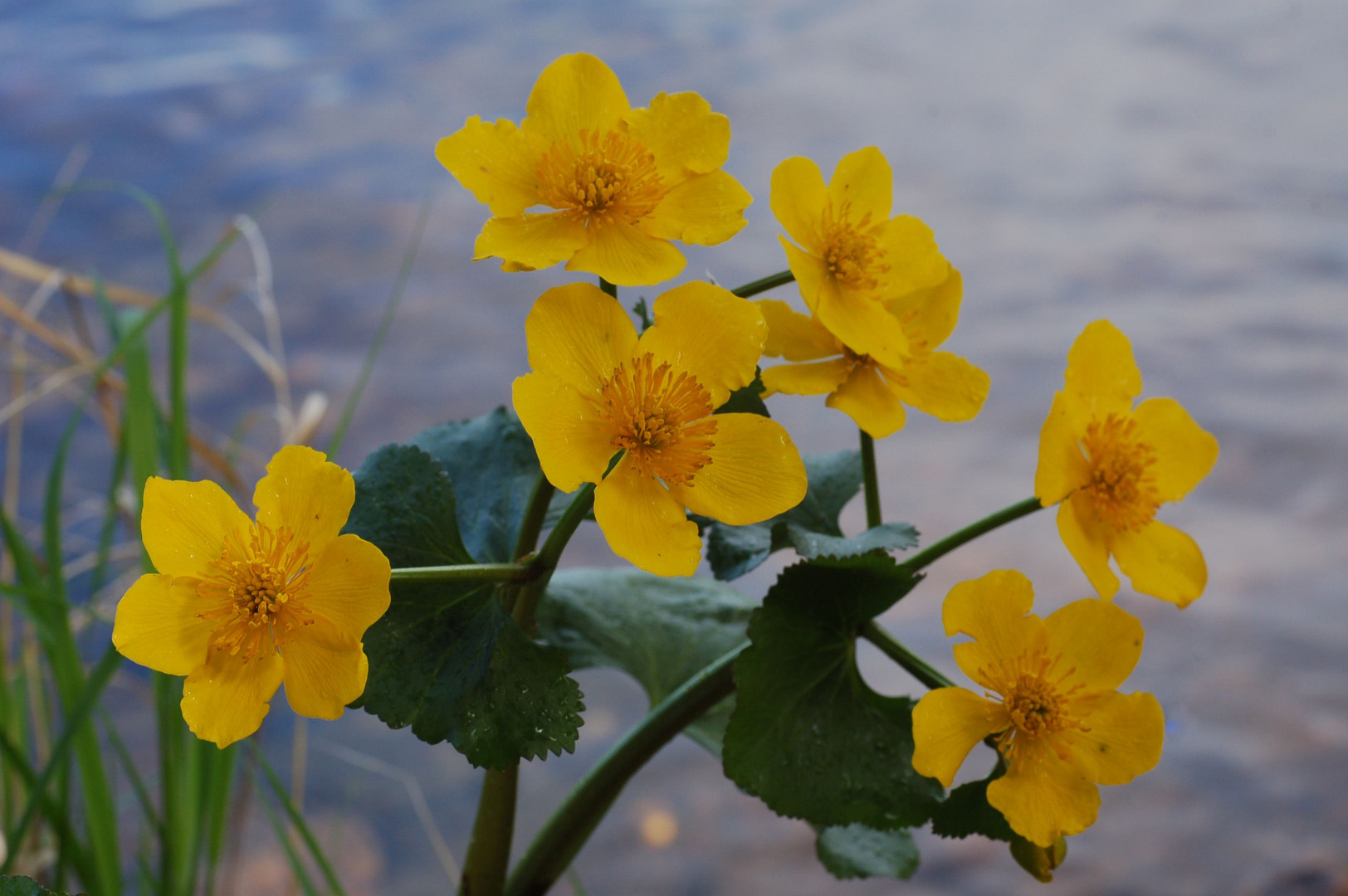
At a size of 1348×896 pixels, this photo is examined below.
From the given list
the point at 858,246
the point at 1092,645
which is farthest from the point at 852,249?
the point at 1092,645

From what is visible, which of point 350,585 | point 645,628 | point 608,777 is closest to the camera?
point 350,585

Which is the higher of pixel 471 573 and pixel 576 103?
pixel 576 103

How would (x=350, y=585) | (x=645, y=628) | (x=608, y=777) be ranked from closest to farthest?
(x=350, y=585) < (x=608, y=777) < (x=645, y=628)

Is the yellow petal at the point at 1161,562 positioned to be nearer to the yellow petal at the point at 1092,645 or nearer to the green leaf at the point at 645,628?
the yellow petal at the point at 1092,645

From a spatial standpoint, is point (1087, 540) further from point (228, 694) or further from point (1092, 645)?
point (228, 694)

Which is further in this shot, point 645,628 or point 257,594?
point 645,628

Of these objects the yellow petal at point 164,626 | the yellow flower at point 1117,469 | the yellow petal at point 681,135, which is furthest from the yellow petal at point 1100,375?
the yellow petal at point 164,626

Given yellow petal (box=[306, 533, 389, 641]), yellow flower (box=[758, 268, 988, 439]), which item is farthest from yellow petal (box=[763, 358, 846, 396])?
yellow petal (box=[306, 533, 389, 641])
